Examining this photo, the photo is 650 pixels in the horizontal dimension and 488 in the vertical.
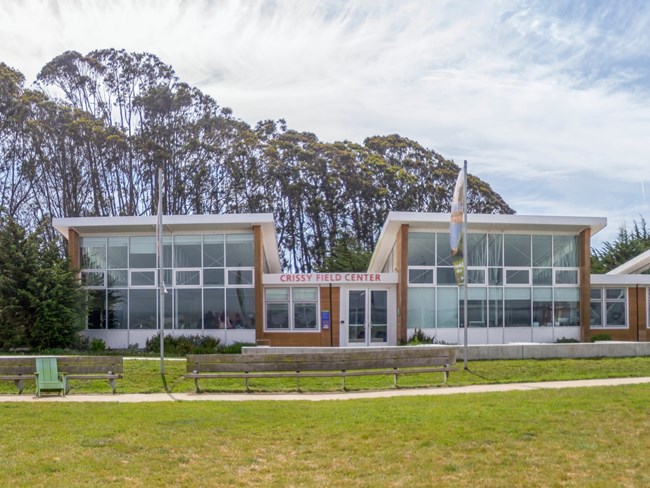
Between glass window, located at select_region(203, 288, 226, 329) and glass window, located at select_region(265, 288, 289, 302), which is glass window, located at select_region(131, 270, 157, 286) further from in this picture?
glass window, located at select_region(265, 288, 289, 302)

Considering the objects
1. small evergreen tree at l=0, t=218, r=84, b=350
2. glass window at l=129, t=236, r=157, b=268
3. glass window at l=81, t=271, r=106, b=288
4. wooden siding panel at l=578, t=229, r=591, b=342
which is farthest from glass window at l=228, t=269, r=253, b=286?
wooden siding panel at l=578, t=229, r=591, b=342

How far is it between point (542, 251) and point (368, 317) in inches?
261

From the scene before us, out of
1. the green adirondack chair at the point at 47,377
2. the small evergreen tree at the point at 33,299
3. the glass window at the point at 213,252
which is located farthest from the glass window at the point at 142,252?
the green adirondack chair at the point at 47,377

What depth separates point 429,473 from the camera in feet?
26.1

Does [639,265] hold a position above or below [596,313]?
above

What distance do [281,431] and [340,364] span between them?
20.3 feet

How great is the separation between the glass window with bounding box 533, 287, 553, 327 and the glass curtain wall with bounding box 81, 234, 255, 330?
9959mm

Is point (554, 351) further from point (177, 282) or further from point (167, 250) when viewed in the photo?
point (167, 250)

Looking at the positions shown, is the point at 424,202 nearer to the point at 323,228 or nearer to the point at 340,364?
the point at 323,228

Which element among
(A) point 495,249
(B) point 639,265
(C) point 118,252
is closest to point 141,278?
(C) point 118,252

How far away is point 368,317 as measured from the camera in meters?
28.1

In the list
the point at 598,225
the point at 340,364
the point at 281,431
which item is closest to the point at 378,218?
the point at 598,225

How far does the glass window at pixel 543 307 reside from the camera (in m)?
28.0

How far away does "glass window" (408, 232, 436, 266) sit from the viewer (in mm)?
27578
